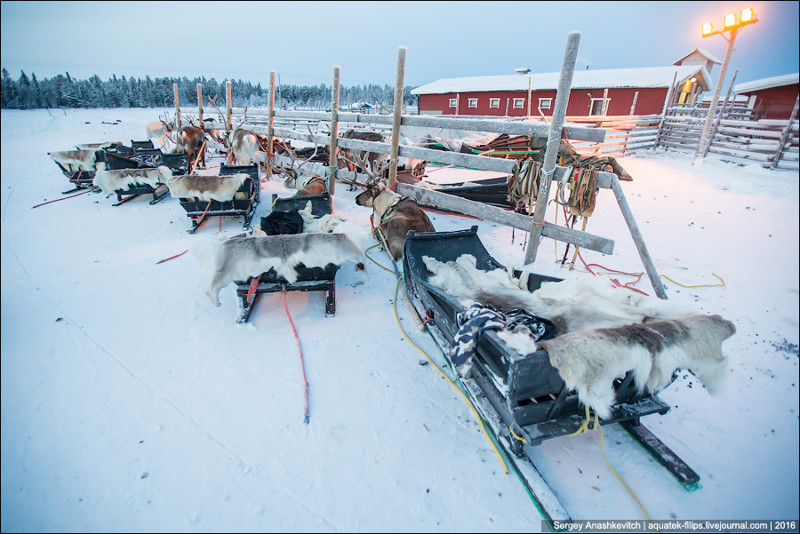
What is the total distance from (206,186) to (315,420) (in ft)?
16.0

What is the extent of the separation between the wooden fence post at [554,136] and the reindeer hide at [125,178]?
7578 millimetres

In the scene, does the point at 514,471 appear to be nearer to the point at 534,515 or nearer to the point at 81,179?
the point at 534,515

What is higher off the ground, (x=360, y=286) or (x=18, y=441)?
(x=360, y=286)

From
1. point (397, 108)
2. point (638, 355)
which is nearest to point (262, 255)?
point (638, 355)

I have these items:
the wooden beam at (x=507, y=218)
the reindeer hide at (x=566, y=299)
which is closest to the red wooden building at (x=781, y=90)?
the reindeer hide at (x=566, y=299)

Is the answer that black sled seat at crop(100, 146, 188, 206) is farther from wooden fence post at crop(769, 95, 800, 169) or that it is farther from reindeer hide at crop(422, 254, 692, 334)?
wooden fence post at crop(769, 95, 800, 169)

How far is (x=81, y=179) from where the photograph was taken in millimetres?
8883

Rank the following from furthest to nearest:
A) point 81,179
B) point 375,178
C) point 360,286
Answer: point 81,179, point 375,178, point 360,286

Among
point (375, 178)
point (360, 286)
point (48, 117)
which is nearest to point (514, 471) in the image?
point (360, 286)

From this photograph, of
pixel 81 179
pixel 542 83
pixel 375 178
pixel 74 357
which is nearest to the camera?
pixel 74 357

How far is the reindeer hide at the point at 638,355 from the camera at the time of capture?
6.19 ft

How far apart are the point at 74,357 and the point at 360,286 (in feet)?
9.15

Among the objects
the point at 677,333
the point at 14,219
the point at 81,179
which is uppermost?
the point at 677,333

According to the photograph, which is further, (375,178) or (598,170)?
(375,178)
